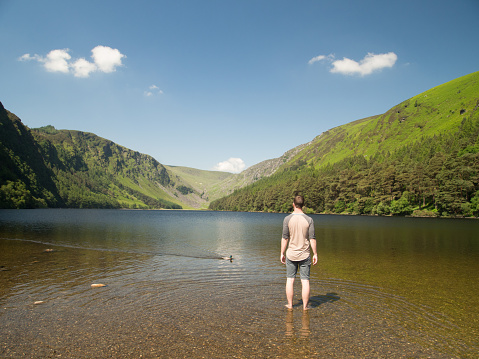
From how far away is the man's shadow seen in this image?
514 inches

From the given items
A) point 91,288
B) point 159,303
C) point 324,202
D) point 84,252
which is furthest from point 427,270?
point 324,202

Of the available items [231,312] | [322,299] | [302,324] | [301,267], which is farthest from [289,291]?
[322,299]

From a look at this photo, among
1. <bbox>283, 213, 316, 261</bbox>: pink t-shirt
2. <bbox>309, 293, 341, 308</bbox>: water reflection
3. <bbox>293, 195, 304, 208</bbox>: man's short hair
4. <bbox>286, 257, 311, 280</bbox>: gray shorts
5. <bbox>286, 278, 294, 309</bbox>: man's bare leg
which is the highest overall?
<bbox>293, 195, 304, 208</bbox>: man's short hair

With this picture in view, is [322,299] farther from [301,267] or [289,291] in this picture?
[301,267]

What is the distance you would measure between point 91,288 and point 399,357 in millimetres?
14929

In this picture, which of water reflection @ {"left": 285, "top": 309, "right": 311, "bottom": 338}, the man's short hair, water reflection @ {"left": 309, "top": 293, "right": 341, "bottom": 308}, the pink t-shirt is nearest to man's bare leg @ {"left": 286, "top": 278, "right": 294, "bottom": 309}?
water reflection @ {"left": 285, "top": 309, "right": 311, "bottom": 338}

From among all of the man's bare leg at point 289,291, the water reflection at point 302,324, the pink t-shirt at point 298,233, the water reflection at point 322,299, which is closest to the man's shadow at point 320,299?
the water reflection at point 322,299

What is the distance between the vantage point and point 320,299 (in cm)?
1398

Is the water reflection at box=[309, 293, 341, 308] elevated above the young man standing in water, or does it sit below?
below

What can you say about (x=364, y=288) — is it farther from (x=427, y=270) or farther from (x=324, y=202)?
(x=324, y=202)

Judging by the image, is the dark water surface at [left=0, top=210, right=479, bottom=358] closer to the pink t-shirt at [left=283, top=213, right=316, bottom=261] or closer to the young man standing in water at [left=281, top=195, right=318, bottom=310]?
the young man standing in water at [left=281, top=195, right=318, bottom=310]

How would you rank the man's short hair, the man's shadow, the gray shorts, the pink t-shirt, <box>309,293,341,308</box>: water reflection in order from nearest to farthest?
the pink t-shirt, the man's short hair, the gray shorts, the man's shadow, <box>309,293,341,308</box>: water reflection

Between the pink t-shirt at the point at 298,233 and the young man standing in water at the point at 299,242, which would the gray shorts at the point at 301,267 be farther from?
the pink t-shirt at the point at 298,233

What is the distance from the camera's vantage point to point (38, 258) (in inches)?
1001
